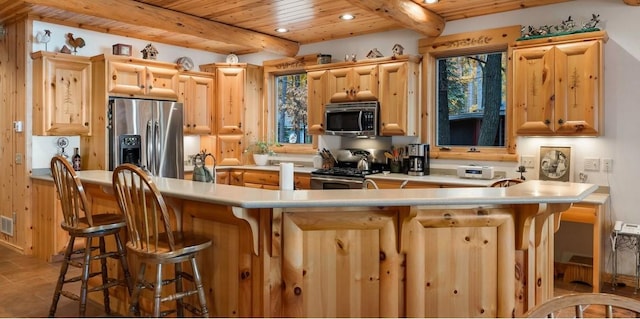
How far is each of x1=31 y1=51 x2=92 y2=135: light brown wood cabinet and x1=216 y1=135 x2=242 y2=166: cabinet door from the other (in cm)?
171

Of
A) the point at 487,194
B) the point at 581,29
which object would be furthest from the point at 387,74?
the point at 487,194

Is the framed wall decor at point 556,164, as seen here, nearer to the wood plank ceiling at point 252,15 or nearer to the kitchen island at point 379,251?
the wood plank ceiling at point 252,15

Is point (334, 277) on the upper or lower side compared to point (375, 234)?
lower

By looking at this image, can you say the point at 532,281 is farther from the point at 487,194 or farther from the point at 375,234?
the point at 375,234

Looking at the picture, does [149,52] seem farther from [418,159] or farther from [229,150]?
[418,159]

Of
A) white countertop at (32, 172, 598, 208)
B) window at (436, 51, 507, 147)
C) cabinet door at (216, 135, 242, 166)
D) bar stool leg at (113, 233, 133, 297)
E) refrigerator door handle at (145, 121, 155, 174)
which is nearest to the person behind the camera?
white countertop at (32, 172, 598, 208)

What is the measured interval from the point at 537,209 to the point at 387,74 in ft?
9.92

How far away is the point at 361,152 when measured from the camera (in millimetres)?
5594

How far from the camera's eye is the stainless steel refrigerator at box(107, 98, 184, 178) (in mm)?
5027

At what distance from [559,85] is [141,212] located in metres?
3.49

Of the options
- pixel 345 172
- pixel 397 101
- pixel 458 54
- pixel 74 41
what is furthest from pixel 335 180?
pixel 74 41

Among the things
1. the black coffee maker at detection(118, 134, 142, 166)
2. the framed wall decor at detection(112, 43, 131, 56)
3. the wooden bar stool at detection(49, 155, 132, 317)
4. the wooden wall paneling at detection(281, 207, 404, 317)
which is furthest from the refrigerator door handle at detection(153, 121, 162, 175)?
the wooden wall paneling at detection(281, 207, 404, 317)

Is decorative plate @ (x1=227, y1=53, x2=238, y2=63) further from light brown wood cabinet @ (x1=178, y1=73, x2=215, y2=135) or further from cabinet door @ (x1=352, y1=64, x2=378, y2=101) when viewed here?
cabinet door @ (x1=352, y1=64, x2=378, y2=101)

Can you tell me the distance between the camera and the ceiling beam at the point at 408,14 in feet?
13.1
